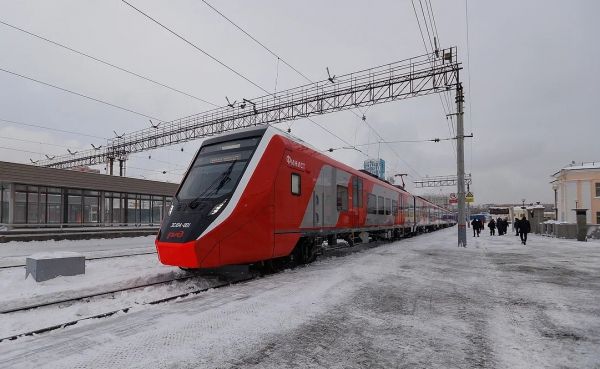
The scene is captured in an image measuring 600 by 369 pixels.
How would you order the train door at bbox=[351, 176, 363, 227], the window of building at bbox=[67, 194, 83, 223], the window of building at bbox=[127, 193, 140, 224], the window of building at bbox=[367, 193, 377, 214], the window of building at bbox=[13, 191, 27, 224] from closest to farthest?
the train door at bbox=[351, 176, 363, 227] → the window of building at bbox=[367, 193, 377, 214] → the window of building at bbox=[13, 191, 27, 224] → the window of building at bbox=[67, 194, 83, 223] → the window of building at bbox=[127, 193, 140, 224]

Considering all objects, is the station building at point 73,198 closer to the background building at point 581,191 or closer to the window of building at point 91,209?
the window of building at point 91,209

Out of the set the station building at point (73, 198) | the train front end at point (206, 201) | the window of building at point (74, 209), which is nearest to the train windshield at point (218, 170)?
the train front end at point (206, 201)

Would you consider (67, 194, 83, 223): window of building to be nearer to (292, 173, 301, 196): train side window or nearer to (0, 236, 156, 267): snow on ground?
(0, 236, 156, 267): snow on ground

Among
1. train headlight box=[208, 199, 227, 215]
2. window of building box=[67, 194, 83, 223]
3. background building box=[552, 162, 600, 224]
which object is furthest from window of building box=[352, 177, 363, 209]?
background building box=[552, 162, 600, 224]

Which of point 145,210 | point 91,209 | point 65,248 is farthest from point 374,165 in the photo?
point 65,248

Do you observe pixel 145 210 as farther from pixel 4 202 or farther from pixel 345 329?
pixel 345 329

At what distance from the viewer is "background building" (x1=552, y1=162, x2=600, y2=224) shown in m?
42.6

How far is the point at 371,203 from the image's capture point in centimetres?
1620

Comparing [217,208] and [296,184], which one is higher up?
[296,184]

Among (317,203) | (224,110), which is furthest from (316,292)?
(224,110)

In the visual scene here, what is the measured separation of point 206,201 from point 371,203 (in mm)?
9819

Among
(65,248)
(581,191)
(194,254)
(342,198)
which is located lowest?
(65,248)

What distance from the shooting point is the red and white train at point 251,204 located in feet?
24.0

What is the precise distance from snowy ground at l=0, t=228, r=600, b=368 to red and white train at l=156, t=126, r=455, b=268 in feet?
2.72
